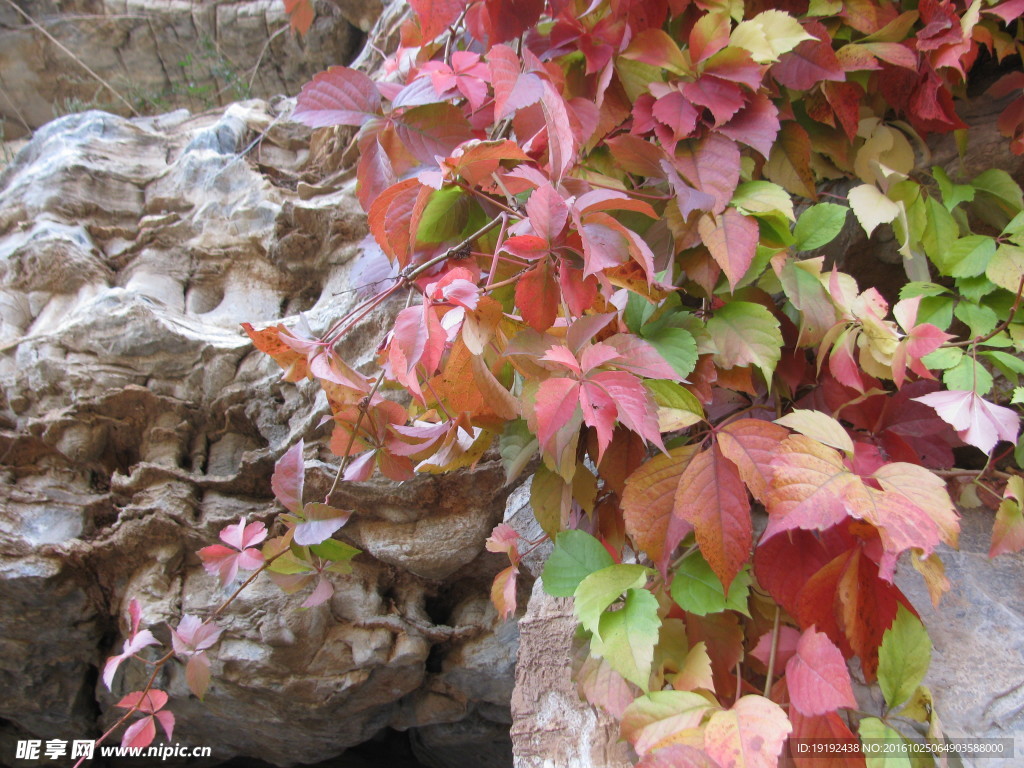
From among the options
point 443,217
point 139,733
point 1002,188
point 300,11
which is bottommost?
point 139,733

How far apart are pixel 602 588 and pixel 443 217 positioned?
45 centimetres

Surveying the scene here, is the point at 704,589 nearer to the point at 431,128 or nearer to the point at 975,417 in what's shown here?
the point at 975,417

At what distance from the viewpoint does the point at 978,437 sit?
0.64m

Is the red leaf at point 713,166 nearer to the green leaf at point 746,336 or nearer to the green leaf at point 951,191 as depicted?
the green leaf at point 746,336

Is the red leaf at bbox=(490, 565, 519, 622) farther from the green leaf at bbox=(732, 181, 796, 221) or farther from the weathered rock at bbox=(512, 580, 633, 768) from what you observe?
the green leaf at bbox=(732, 181, 796, 221)

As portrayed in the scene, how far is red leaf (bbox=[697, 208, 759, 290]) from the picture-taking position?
2.28 ft

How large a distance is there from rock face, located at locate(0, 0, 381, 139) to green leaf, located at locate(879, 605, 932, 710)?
2810mm

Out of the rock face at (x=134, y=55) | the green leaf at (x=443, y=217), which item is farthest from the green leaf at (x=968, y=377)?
the rock face at (x=134, y=55)

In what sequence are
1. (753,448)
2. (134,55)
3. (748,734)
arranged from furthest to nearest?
(134,55) < (753,448) < (748,734)

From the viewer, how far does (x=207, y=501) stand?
1283 millimetres

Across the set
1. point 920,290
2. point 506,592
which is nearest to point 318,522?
point 506,592

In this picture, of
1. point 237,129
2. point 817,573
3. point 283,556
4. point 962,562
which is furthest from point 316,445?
point 237,129


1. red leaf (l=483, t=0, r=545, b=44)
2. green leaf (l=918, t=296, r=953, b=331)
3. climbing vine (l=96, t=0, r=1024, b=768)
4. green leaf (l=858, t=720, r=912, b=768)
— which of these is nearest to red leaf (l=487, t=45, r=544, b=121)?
climbing vine (l=96, t=0, r=1024, b=768)

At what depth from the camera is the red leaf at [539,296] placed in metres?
0.64
